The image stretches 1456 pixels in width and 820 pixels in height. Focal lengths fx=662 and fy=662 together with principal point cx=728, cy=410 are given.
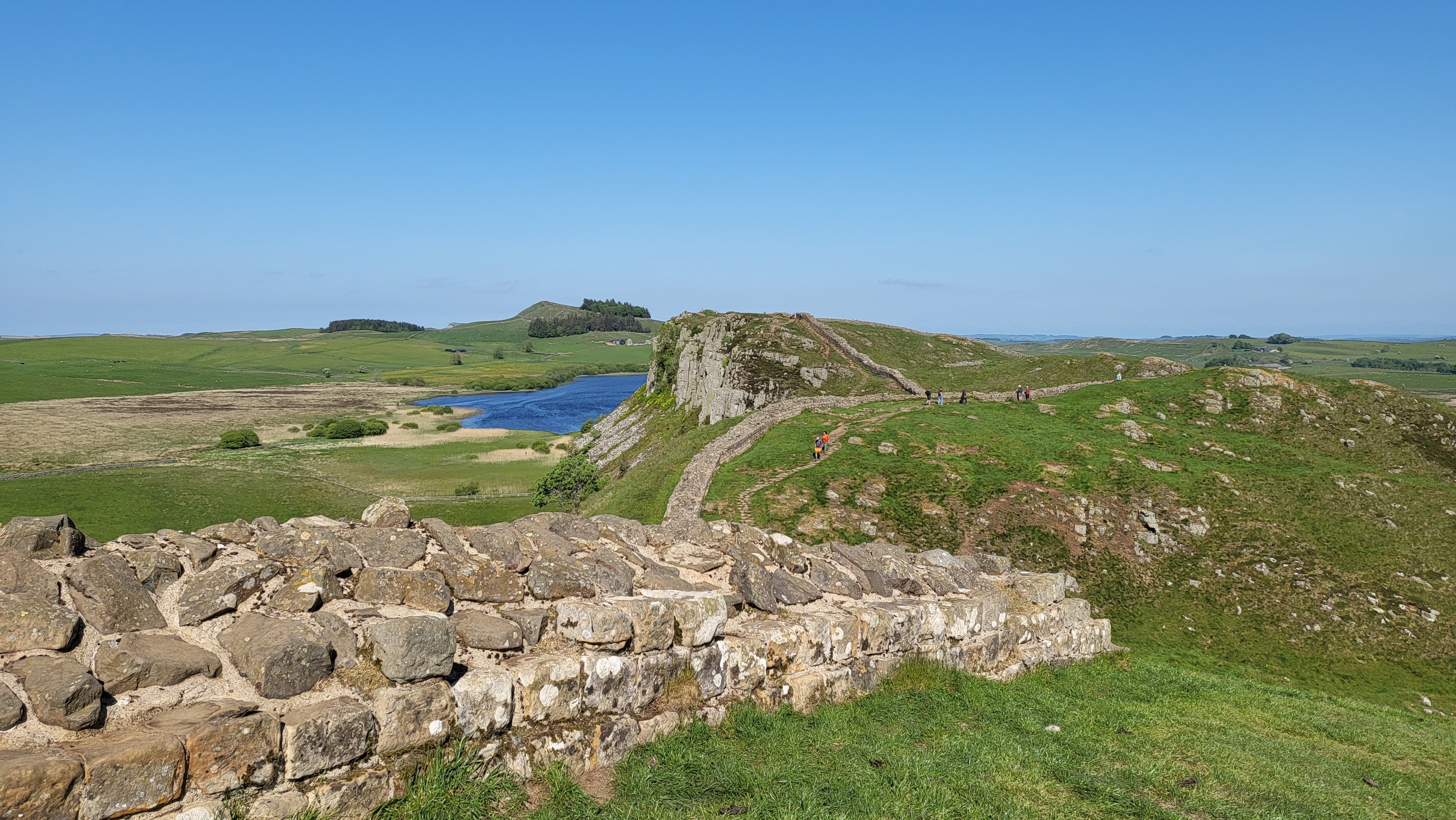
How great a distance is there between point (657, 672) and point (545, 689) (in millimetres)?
1337

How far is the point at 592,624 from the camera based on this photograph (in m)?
7.20

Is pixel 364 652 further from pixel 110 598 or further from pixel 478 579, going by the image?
pixel 110 598

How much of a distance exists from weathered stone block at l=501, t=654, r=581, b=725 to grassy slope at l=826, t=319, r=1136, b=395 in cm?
4422

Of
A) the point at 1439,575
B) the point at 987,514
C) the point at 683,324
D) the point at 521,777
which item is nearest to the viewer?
the point at 521,777

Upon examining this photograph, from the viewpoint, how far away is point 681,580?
9250 mm

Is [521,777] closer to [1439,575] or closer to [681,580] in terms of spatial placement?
[681,580]

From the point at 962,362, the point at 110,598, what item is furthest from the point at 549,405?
the point at 110,598

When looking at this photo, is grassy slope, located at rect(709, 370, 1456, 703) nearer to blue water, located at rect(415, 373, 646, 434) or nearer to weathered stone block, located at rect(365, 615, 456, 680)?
weathered stone block, located at rect(365, 615, 456, 680)

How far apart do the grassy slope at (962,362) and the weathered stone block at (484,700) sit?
44799mm

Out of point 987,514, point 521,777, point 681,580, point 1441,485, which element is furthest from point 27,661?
point 1441,485

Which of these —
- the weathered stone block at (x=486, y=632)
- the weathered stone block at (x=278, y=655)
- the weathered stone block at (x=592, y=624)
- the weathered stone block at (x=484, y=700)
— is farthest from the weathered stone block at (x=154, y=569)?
the weathered stone block at (x=592, y=624)

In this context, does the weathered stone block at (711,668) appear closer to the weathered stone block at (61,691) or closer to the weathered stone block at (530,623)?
the weathered stone block at (530,623)

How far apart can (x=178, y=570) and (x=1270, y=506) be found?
33.9 metres

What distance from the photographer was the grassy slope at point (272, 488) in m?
50.1
